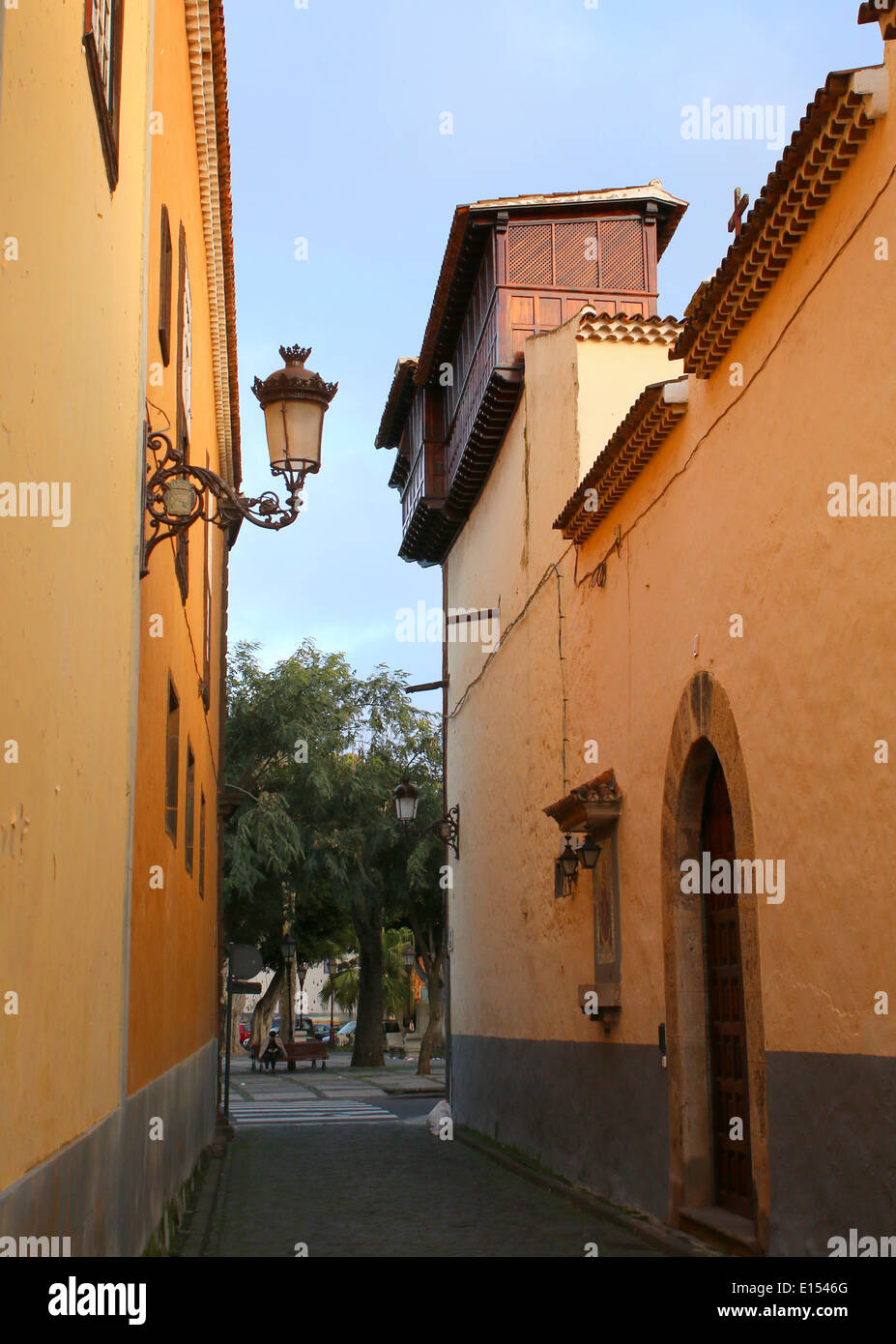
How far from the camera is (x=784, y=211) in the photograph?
6.89 metres

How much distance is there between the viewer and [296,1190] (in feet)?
40.2

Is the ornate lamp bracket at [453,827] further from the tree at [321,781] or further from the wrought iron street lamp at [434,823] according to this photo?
the tree at [321,781]

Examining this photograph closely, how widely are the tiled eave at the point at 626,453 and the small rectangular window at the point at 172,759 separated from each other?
363 cm

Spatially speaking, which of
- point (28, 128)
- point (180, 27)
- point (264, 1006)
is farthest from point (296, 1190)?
point (264, 1006)

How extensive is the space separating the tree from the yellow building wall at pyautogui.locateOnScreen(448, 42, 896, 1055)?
17.9 m

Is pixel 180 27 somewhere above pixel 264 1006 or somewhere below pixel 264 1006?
above

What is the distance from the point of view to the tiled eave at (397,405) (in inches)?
827

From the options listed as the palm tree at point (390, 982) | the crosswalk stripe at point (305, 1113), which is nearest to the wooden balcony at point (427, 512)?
the crosswalk stripe at point (305, 1113)

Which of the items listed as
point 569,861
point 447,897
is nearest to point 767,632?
point 569,861

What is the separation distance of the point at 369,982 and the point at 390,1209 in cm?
2625

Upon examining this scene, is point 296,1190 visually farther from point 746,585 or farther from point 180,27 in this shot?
point 180,27

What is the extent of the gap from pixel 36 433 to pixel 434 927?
33485 mm

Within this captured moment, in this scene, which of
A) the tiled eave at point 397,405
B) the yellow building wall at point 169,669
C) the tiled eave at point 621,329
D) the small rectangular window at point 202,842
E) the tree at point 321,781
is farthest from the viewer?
the tree at point 321,781

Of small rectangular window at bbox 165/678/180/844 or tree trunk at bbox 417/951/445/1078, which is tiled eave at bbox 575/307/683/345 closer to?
small rectangular window at bbox 165/678/180/844
